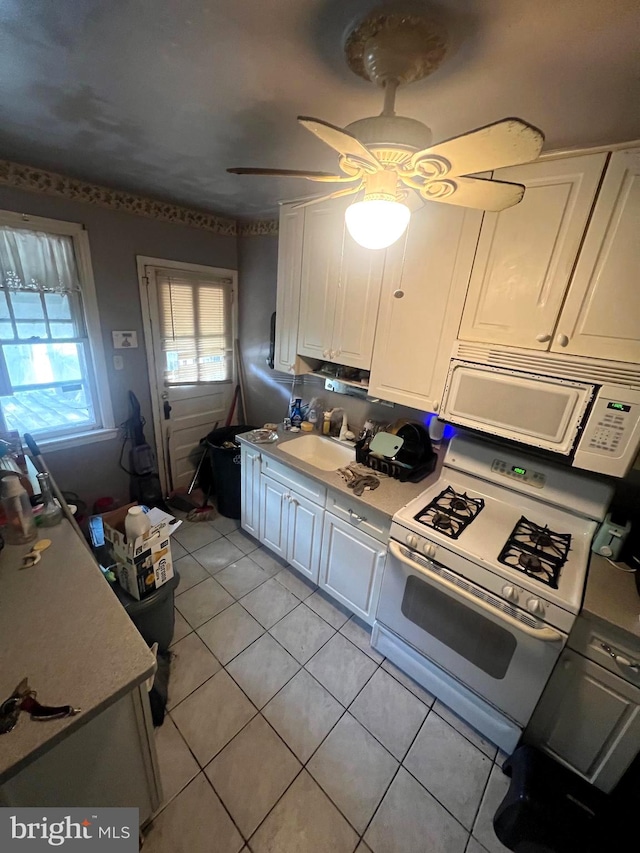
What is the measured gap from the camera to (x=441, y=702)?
1655 mm

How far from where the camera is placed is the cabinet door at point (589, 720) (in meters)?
1.18

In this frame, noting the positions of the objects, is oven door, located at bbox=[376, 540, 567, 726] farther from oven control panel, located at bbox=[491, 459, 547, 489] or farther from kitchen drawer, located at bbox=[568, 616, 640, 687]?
oven control panel, located at bbox=[491, 459, 547, 489]

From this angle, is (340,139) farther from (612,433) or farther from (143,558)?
(143,558)

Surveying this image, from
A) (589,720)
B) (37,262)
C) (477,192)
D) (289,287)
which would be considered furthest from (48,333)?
(589,720)

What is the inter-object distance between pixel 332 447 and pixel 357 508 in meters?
0.70

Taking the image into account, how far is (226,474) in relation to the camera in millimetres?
2764

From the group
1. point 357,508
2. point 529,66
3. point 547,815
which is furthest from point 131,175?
point 547,815

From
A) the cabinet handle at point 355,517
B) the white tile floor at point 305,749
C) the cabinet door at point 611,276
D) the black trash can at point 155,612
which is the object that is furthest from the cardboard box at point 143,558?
the cabinet door at point 611,276

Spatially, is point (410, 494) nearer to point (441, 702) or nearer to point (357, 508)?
point (357, 508)

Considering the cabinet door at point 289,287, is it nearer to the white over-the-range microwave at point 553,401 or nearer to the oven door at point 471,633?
the white over-the-range microwave at point 553,401

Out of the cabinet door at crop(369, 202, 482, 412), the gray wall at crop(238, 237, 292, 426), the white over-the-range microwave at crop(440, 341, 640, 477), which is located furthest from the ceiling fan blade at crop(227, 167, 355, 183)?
the gray wall at crop(238, 237, 292, 426)

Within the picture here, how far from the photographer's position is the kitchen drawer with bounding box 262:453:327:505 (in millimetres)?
1956

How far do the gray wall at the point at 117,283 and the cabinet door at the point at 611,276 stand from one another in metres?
2.21

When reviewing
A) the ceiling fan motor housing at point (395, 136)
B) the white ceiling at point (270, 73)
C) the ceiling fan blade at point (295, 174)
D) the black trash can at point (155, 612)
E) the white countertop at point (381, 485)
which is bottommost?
the black trash can at point (155, 612)
